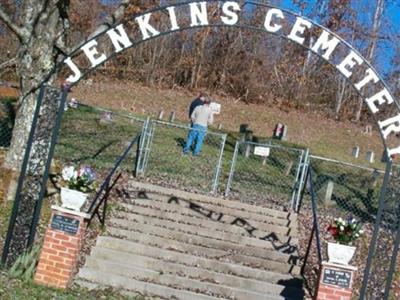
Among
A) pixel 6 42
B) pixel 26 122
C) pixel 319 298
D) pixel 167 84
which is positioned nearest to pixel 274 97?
pixel 167 84

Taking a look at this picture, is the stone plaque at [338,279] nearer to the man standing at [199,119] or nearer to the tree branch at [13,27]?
the tree branch at [13,27]

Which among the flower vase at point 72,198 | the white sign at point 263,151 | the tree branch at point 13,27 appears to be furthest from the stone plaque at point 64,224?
the white sign at point 263,151

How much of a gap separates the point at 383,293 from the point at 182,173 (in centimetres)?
689

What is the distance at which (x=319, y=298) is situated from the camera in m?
8.11

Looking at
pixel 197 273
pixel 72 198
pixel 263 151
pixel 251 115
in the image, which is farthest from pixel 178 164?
pixel 251 115

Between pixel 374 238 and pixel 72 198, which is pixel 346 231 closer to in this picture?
pixel 374 238

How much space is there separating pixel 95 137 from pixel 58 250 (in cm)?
992

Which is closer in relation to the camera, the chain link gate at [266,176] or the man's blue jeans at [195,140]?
the chain link gate at [266,176]

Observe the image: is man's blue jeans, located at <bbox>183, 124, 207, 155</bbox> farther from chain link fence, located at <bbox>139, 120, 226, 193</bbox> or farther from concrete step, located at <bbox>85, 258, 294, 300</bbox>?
concrete step, located at <bbox>85, 258, 294, 300</bbox>

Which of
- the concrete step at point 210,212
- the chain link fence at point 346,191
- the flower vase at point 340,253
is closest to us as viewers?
Answer: the flower vase at point 340,253

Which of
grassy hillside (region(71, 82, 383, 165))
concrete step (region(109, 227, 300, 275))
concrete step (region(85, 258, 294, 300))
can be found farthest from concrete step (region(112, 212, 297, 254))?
grassy hillside (region(71, 82, 383, 165))

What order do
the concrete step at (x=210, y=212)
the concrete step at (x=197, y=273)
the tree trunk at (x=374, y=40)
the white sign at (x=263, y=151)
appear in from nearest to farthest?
the concrete step at (x=197, y=273) < the concrete step at (x=210, y=212) < the white sign at (x=263, y=151) < the tree trunk at (x=374, y=40)

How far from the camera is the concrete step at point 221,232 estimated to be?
10633 millimetres

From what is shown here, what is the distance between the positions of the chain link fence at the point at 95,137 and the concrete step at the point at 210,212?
108 inches
